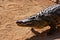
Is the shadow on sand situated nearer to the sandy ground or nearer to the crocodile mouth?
the sandy ground

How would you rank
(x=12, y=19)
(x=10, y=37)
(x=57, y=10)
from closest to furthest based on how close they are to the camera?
(x=10, y=37) < (x=57, y=10) < (x=12, y=19)

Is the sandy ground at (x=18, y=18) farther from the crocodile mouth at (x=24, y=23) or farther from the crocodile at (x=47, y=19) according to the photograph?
the crocodile mouth at (x=24, y=23)

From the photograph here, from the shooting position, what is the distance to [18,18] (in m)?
7.39

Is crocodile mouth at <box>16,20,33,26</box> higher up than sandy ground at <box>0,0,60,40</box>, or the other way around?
crocodile mouth at <box>16,20,33,26</box>

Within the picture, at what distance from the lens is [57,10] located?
6852mm

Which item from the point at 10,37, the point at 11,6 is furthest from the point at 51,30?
the point at 11,6

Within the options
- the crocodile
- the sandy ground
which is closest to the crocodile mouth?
the crocodile

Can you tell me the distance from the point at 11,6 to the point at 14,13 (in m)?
0.56

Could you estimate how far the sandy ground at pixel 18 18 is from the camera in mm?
6402

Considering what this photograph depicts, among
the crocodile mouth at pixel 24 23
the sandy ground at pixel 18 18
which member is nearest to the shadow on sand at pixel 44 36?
the sandy ground at pixel 18 18

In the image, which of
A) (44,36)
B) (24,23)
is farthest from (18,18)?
(44,36)

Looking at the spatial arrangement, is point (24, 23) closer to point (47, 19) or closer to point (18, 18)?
point (47, 19)

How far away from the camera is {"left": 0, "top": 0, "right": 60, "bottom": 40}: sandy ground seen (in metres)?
6.40

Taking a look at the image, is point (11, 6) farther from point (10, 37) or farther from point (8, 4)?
point (10, 37)
